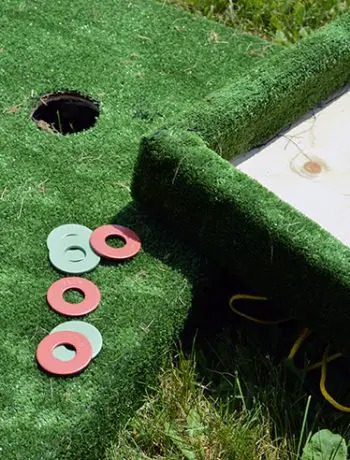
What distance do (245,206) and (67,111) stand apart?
1.47 metres

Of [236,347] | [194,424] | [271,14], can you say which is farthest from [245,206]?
[271,14]

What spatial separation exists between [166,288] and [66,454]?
78cm

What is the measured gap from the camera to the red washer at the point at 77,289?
2945mm

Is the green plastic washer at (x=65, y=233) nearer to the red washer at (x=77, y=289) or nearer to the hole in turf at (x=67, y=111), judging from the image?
the red washer at (x=77, y=289)

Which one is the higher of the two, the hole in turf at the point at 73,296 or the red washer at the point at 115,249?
the red washer at the point at 115,249

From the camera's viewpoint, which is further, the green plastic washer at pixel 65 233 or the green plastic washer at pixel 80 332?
the green plastic washer at pixel 65 233

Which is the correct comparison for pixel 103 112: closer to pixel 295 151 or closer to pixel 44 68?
pixel 44 68

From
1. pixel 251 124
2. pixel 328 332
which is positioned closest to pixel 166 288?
pixel 328 332

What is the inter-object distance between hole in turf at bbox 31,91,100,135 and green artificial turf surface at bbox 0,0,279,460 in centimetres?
5

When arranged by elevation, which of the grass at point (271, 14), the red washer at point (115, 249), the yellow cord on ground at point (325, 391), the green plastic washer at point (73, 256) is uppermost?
the grass at point (271, 14)

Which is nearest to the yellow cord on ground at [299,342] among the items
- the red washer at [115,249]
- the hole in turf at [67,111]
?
the red washer at [115,249]

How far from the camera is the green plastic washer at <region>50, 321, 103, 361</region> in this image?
280 centimetres

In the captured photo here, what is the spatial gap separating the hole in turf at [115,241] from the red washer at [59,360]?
500mm

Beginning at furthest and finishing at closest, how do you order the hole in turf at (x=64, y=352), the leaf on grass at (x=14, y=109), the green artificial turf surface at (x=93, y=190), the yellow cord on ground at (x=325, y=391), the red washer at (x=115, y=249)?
the leaf on grass at (x=14, y=109) < the red washer at (x=115, y=249) < the yellow cord on ground at (x=325, y=391) < the hole in turf at (x=64, y=352) < the green artificial turf surface at (x=93, y=190)
